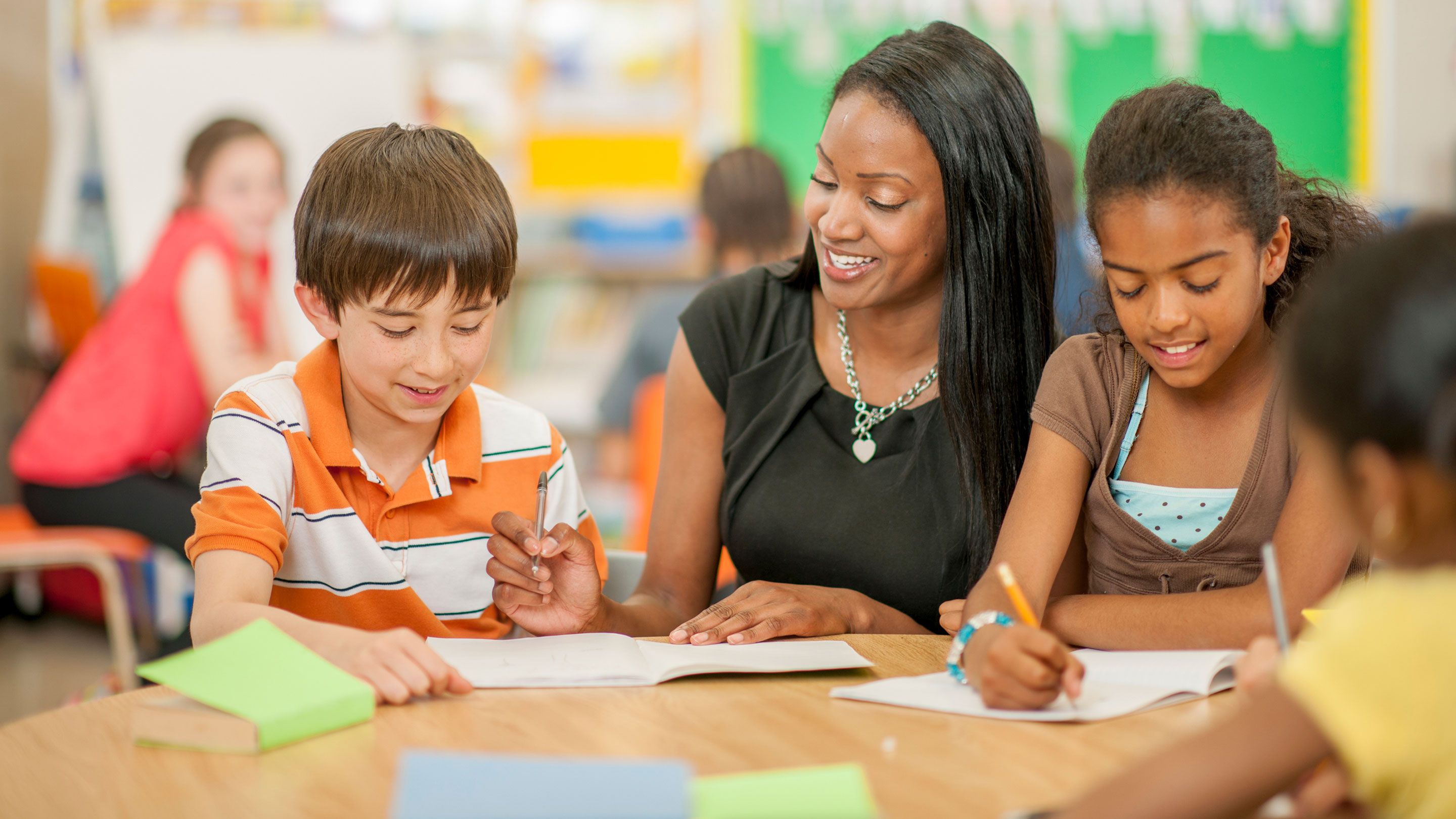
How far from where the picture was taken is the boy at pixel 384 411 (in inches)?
50.4

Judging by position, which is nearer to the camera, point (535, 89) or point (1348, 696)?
point (1348, 696)

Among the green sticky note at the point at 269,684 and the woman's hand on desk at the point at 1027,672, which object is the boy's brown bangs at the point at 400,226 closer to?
the green sticky note at the point at 269,684

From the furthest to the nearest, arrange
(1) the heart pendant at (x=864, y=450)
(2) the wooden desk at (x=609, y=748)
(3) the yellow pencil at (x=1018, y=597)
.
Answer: (1) the heart pendant at (x=864, y=450) < (3) the yellow pencil at (x=1018, y=597) < (2) the wooden desk at (x=609, y=748)

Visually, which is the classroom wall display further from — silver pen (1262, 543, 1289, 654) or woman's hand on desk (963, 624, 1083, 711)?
silver pen (1262, 543, 1289, 654)

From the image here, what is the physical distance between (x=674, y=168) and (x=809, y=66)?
603 millimetres

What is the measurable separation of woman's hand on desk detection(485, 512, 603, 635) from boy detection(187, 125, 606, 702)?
2cm

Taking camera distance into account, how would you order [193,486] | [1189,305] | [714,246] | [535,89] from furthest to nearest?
[535,89] < [714,246] < [193,486] < [1189,305]

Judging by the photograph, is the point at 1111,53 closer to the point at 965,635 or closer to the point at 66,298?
the point at 66,298

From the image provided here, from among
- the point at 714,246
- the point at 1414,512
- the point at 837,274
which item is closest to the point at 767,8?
the point at 714,246

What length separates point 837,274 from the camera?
1515 millimetres

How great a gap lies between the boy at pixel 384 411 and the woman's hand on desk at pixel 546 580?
0.7 inches

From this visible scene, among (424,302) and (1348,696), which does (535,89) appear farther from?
(1348,696)

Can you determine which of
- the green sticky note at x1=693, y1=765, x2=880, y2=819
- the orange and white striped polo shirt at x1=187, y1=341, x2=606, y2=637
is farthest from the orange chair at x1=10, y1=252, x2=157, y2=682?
the green sticky note at x1=693, y1=765, x2=880, y2=819

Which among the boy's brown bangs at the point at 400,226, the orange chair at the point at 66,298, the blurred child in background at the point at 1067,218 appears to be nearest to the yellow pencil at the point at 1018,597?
the boy's brown bangs at the point at 400,226
